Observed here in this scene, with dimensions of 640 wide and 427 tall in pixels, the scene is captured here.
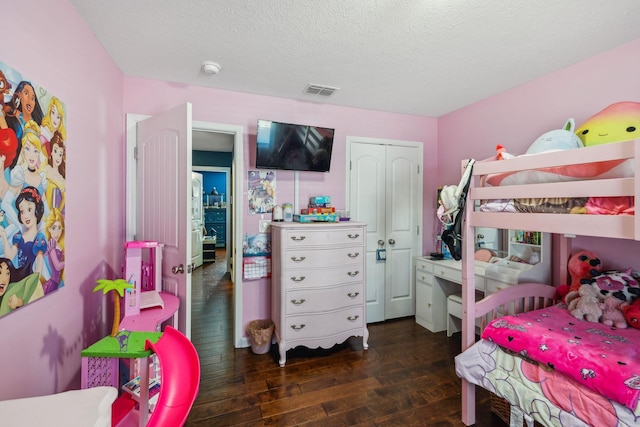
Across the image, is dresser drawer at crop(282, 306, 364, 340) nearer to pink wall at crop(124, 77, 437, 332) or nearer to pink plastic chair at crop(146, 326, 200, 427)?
pink wall at crop(124, 77, 437, 332)

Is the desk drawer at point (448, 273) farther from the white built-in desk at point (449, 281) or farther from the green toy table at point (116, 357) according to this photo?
the green toy table at point (116, 357)

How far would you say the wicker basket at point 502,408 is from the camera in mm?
1704

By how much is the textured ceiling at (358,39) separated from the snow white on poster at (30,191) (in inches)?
29.1

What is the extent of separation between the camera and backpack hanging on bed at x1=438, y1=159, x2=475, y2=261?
1773 mm

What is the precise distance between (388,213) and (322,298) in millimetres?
1354

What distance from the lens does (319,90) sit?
2658mm

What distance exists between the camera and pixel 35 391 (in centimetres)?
124

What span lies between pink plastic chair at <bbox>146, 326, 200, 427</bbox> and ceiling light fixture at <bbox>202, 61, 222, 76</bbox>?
201 cm

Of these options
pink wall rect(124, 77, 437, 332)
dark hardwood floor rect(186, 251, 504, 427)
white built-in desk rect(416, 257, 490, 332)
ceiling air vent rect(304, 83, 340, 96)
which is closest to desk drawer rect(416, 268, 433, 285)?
white built-in desk rect(416, 257, 490, 332)

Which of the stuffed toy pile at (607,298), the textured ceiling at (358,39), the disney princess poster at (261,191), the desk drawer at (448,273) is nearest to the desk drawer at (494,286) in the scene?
the desk drawer at (448,273)

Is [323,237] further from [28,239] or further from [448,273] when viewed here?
[28,239]

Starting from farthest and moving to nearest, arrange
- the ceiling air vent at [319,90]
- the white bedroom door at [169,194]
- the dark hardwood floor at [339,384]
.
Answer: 1. the ceiling air vent at [319,90]
2. the white bedroom door at [169,194]
3. the dark hardwood floor at [339,384]

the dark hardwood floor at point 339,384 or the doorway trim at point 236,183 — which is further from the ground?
the doorway trim at point 236,183


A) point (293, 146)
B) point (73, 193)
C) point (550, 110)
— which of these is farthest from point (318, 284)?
point (550, 110)
